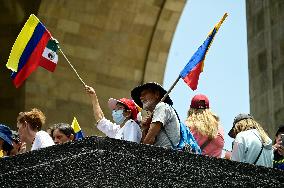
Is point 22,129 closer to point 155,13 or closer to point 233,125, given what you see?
point 233,125

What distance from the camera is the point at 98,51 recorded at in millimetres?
15984

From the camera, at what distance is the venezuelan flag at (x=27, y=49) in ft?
25.6

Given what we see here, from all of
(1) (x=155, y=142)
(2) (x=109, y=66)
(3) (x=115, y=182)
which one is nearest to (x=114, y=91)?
(2) (x=109, y=66)

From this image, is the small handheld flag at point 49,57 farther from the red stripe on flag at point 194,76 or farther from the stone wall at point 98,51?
the stone wall at point 98,51

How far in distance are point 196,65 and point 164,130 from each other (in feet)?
4.64

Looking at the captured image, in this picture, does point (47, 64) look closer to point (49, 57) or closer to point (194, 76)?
point (49, 57)

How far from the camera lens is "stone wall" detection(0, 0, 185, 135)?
15219 mm

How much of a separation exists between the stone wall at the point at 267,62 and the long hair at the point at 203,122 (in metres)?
3.68

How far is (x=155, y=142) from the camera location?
5059 millimetres

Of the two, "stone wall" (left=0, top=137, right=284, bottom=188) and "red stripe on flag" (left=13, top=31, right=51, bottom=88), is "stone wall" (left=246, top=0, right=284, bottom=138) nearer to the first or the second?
"red stripe on flag" (left=13, top=31, right=51, bottom=88)

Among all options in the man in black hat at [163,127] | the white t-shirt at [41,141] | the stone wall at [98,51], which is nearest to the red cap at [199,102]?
the man in black hat at [163,127]

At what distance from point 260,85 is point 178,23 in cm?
651

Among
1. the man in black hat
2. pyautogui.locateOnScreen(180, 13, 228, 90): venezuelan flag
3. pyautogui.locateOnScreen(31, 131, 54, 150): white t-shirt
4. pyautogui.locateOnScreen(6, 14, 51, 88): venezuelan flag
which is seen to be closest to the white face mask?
the man in black hat

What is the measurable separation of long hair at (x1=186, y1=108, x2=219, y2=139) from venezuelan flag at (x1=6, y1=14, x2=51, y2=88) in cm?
231
